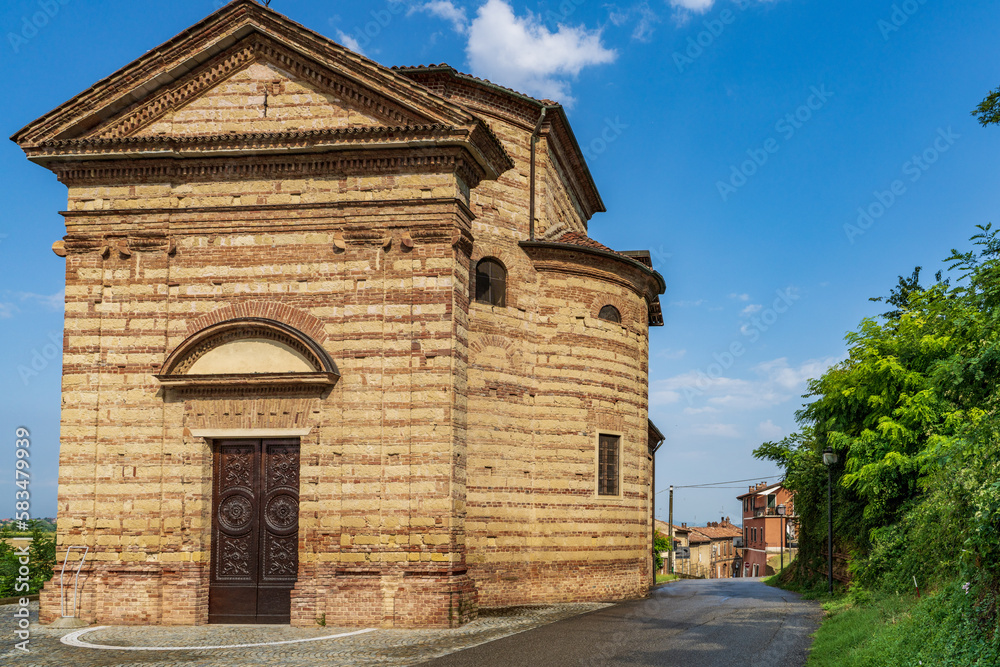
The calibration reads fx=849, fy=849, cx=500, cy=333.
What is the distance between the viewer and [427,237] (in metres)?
15.3

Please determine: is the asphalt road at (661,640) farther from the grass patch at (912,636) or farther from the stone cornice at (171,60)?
the stone cornice at (171,60)

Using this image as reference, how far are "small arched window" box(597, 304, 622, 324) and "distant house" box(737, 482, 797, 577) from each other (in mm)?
51858

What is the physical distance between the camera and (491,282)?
18.6m

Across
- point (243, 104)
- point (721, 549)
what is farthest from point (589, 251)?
point (721, 549)

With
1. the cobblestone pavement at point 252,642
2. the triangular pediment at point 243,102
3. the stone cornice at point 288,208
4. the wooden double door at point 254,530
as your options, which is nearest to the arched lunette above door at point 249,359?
the wooden double door at point 254,530

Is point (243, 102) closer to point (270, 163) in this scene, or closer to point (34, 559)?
point (270, 163)

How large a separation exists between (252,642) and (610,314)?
10969mm

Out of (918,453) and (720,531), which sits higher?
(918,453)

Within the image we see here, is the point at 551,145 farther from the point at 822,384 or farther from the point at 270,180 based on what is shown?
the point at 822,384

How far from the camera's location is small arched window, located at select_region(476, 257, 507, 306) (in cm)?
1842

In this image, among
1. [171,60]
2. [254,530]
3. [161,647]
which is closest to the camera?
[161,647]

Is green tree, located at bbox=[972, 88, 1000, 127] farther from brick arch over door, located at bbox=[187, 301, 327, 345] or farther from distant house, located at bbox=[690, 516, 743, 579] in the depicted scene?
distant house, located at bbox=[690, 516, 743, 579]

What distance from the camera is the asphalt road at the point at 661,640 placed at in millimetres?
10953

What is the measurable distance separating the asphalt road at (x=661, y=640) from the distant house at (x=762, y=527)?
53.7 metres
